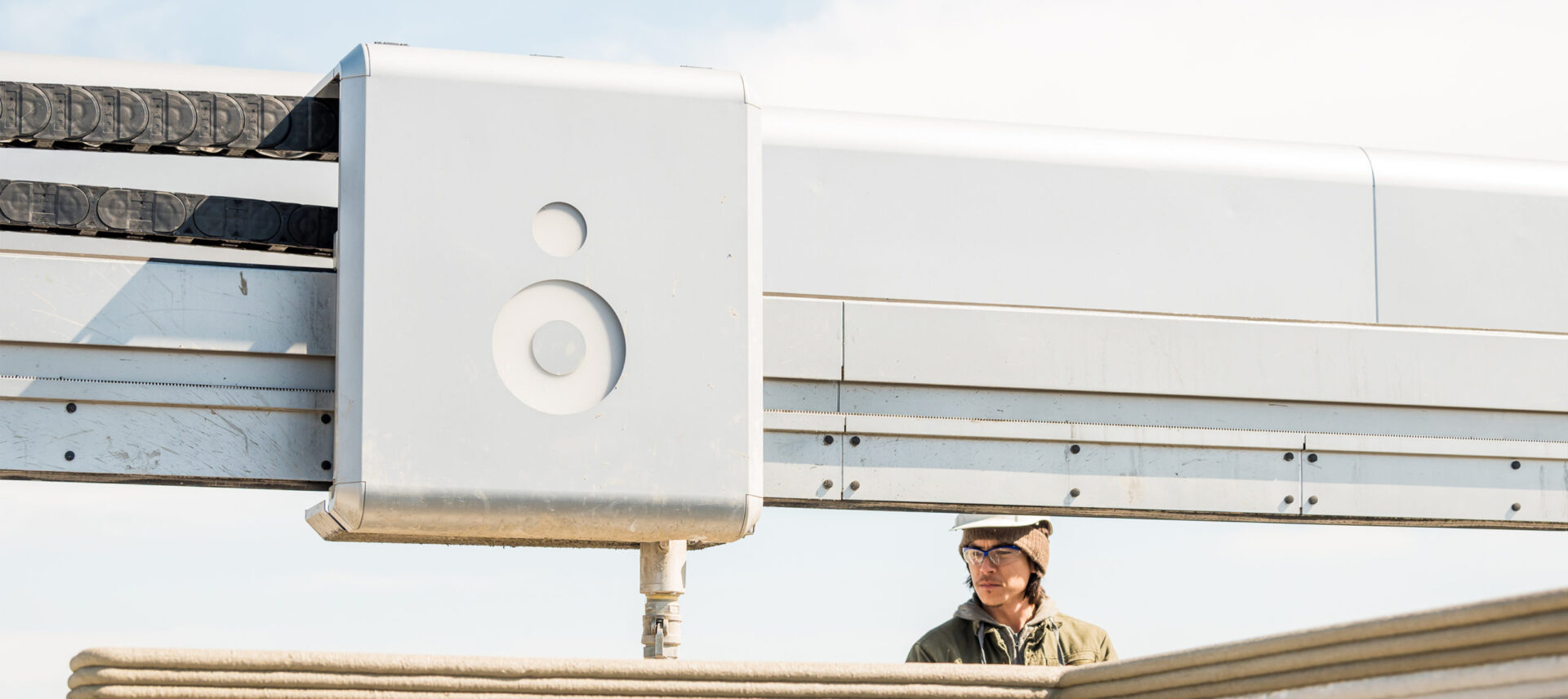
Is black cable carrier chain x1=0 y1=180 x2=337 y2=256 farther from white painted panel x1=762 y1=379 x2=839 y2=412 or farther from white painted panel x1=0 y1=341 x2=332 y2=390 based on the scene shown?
white painted panel x1=762 y1=379 x2=839 y2=412

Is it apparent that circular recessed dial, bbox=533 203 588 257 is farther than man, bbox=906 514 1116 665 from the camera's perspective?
No

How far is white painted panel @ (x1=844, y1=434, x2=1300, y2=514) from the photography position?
2.61 m

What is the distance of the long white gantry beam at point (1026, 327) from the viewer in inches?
91.5

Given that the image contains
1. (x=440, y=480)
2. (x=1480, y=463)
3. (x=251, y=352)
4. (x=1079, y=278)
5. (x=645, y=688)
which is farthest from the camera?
(x=1480, y=463)

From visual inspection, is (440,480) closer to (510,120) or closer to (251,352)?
(251,352)

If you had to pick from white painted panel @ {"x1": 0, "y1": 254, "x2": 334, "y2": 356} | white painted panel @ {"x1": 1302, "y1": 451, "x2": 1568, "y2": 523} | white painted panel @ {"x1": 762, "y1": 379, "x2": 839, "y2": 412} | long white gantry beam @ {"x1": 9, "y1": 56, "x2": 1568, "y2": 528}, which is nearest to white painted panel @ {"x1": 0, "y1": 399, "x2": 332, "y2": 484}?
long white gantry beam @ {"x1": 9, "y1": 56, "x2": 1568, "y2": 528}

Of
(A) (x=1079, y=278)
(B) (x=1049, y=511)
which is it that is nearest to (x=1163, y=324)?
(A) (x=1079, y=278)

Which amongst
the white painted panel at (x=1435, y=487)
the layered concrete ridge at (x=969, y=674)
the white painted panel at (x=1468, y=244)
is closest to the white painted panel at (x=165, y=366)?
the layered concrete ridge at (x=969, y=674)

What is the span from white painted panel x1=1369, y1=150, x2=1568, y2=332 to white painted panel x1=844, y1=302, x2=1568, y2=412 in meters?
0.05

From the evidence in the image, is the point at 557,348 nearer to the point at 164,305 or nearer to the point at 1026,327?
the point at 164,305

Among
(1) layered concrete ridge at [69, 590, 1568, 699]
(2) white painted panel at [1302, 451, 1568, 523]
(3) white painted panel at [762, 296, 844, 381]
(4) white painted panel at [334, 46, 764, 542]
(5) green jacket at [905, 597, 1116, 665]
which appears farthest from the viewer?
(5) green jacket at [905, 597, 1116, 665]

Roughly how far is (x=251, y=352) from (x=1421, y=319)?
2075 millimetres

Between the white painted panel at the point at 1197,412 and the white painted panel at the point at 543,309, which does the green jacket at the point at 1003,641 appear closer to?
the white painted panel at the point at 1197,412

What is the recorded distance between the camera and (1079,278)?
2.66 meters
